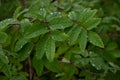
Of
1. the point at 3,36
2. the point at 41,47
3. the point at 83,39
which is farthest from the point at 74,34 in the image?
the point at 3,36

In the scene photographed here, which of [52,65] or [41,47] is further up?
[41,47]

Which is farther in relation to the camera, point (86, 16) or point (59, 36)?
point (86, 16)

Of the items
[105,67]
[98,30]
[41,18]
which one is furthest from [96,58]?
[41,18]

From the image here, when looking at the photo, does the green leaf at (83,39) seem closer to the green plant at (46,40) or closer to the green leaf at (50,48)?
the green plant at (46,40)

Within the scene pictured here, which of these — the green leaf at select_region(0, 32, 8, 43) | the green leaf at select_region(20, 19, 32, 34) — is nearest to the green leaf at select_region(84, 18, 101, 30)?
the green leaf at select_region(20, 19, 32, 34)

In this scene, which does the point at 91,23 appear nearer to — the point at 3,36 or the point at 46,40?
A: the point at 46,40

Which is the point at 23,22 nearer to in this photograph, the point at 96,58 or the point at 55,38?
the point at 55,38

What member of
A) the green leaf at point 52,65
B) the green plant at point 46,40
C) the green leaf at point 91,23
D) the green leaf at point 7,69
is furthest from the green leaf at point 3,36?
the green leaf at point 91,23

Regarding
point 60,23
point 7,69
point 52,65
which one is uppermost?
point 60,23

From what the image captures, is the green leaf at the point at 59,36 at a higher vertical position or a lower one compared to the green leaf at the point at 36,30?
lower

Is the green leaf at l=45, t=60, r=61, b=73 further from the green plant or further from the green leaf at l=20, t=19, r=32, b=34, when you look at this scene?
the green leaf at l=20, t=19, r=32, b=34
